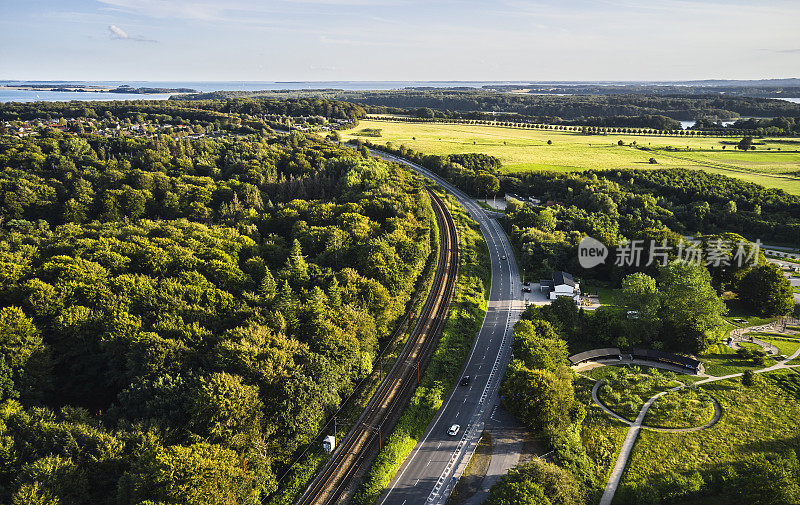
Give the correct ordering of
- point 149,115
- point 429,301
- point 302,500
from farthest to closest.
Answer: point 149,115 < point 429,301 < point 302,500

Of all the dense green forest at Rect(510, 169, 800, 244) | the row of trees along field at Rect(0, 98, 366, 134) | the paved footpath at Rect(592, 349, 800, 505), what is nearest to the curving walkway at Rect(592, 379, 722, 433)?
the paved footpath at Rect(592, 349, 800, 505)

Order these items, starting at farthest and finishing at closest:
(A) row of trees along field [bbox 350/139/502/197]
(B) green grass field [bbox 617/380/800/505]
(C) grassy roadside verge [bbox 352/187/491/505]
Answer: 1. (A) row of trees along field [bbox 350/139/502/197]
2. (B) green grass field [bbox 617/380/800/505]
3. (C) grassy roadside verge [bbox 352/187/491/505]

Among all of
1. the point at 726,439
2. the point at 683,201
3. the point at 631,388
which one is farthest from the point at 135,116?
the point at 726,439

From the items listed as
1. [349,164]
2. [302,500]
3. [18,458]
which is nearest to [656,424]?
[302,500]

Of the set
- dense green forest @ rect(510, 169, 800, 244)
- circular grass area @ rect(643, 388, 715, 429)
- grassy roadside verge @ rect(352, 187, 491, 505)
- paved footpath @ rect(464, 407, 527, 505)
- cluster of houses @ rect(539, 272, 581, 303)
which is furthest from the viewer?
dense green forest @ rect(510, 169, 800, 244)

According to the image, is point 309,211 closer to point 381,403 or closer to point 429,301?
point 429,301

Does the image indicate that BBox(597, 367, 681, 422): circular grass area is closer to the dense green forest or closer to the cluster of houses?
the cluster of houses
